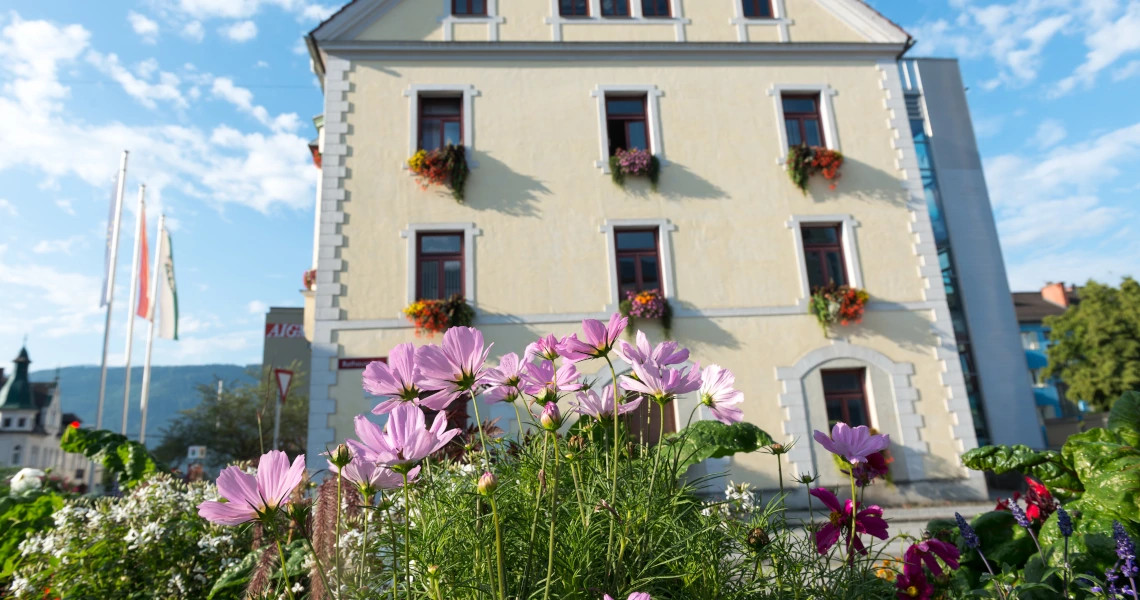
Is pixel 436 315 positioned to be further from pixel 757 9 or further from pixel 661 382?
pixel 661 382

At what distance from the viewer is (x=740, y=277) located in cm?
1113

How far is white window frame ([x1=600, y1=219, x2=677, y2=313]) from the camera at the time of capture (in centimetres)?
1089

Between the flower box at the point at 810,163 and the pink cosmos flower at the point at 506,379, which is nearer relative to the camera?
the pink cosmos flower at the point at 506,379

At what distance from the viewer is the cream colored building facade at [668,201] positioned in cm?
1053

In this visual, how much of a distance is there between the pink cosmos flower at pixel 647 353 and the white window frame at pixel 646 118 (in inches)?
399

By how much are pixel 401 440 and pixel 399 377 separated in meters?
0.33

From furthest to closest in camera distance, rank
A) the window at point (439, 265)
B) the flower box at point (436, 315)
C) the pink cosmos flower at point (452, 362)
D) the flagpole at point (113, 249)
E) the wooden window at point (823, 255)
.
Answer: the flagpole at point (113, 249) < the wooden window at point (823, 255) < the window at point (439, 265) < the flower box at point (436, 315) < the pink cosmos flower at point (452, 362)

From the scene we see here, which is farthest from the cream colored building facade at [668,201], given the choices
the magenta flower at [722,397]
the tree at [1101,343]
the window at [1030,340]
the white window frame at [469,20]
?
the window at [1030,340]

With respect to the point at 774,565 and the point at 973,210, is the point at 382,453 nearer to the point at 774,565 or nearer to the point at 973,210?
the point at 774,565

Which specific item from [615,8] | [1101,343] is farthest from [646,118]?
[1101,343]

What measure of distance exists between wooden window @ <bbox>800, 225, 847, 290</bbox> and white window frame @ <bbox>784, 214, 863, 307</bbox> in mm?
79

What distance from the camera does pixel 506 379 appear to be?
61.4 inches

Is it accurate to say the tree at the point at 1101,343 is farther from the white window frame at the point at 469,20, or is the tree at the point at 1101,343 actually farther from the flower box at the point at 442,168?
the flower box at the point at 442,168

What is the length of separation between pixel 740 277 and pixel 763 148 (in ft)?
8.62
